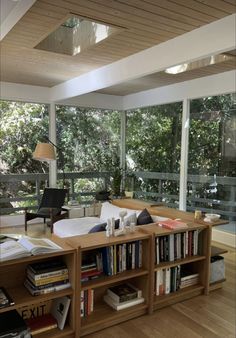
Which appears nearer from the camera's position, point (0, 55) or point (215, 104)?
point (0, 55)

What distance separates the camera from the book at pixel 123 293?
2445mm

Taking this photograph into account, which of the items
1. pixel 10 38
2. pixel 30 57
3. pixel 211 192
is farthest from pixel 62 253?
pixel 211 192

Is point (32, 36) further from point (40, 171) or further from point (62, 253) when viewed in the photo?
point (40, 171)

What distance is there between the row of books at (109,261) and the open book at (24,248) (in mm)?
363

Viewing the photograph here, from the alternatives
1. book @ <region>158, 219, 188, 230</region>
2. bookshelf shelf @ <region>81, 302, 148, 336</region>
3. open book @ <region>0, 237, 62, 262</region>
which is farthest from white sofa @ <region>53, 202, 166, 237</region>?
open book @ <region>0, 237, 62, 262</region>

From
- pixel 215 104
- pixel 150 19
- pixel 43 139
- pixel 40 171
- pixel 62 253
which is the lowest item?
pixel 62 253

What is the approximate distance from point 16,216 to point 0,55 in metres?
2.97

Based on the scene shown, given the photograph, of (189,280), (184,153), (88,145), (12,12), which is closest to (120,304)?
(189,280)

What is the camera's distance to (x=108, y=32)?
9.48 ft

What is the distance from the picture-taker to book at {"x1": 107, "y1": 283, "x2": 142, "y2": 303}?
2445 millimetres

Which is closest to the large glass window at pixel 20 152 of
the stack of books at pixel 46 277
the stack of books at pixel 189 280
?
the stack of books at pixel 46 277

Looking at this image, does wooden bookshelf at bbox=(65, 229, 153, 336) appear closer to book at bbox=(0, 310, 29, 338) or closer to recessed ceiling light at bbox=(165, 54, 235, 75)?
book at bbox=(0, 310, 29, 338)

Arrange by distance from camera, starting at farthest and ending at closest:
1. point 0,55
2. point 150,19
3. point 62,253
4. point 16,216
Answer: point 16,216 < point 0,55 < point 150,19 < point 62,253

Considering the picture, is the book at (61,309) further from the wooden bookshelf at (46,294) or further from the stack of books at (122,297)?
the stack of books at (122,297)
